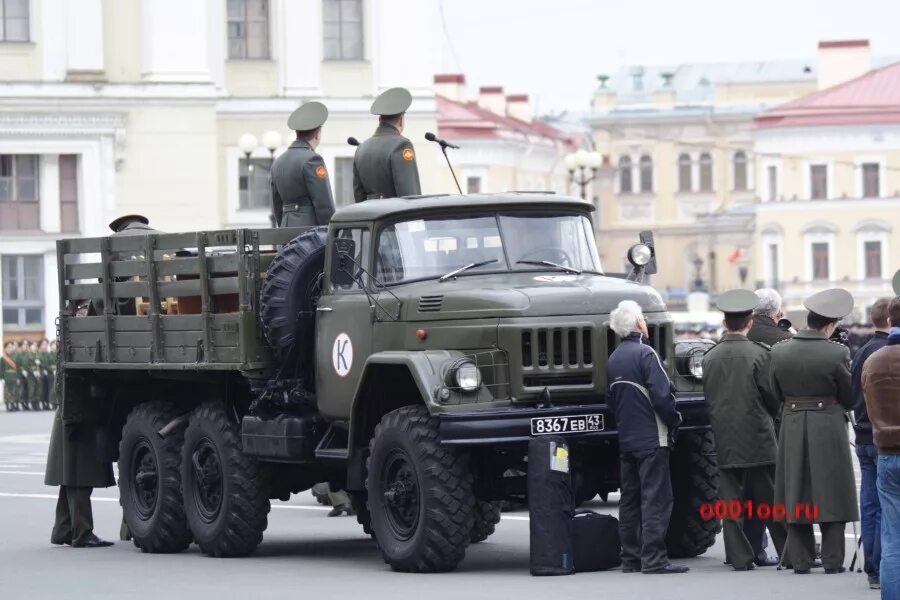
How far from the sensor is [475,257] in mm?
16781

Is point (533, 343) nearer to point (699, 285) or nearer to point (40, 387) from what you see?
point (40, 387)

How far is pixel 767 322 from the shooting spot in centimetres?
1769

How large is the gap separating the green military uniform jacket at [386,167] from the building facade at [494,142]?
94258 mm

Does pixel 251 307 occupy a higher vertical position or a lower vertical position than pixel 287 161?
lower

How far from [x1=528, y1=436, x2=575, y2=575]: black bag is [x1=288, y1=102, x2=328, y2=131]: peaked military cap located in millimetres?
4651

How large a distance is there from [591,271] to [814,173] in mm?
104755

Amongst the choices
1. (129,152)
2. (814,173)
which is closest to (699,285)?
(814,173)

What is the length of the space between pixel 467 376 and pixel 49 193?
48312 millimetres

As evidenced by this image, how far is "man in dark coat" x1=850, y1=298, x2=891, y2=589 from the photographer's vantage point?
14.8 metres

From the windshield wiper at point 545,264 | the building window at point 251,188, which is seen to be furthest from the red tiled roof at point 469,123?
the windshield wiper at point 545,264

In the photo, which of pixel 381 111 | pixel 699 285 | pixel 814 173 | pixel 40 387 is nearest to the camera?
pixel 381 111

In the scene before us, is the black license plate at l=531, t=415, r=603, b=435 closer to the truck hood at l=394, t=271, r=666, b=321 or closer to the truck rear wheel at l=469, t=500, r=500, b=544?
the truck hood at l=394, t=271, r=666, b=321

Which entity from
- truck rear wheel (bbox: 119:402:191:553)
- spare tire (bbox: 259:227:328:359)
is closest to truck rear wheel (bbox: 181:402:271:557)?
truck rear wheel (bbox: 119:402:191:553)

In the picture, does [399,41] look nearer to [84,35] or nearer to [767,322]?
[84,35]
